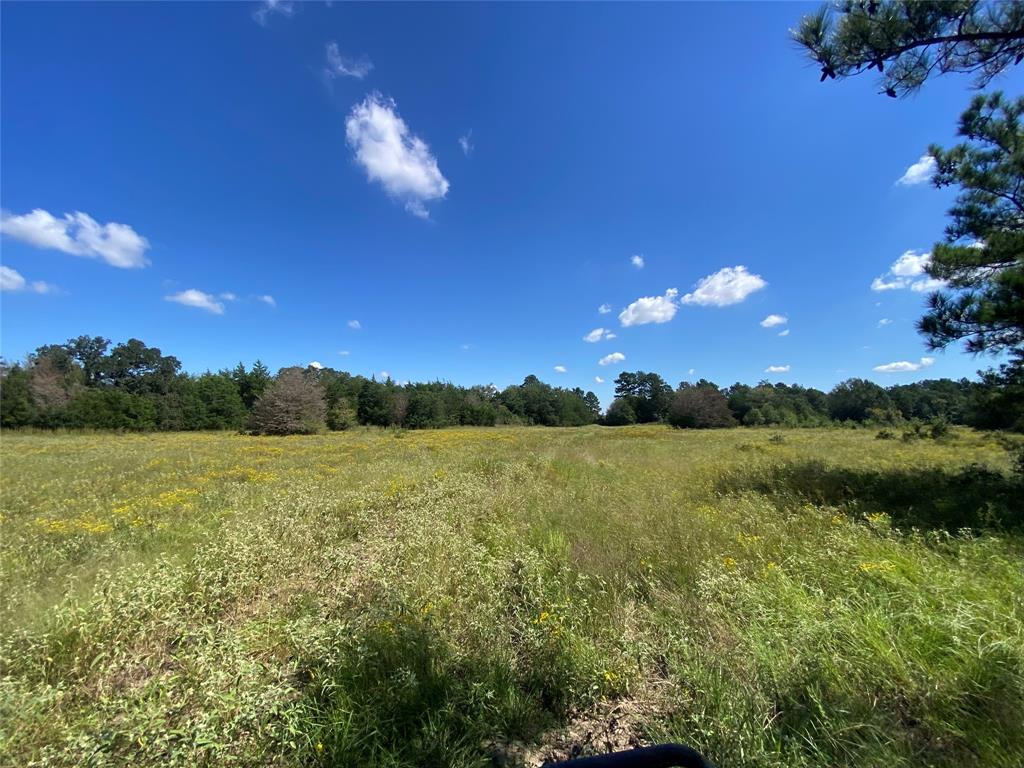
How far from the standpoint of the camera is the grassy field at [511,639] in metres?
2.25

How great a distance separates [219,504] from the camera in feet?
24.1

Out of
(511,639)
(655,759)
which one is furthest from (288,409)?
(655,759)

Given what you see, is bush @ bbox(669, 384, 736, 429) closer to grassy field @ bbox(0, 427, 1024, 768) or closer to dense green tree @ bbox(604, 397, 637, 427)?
dense green tree @ bbox(604, 397, 637, 427)

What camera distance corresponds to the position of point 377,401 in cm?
5391

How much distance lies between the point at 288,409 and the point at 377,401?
17.5 meters

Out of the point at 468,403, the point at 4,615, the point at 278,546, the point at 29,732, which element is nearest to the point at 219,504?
the point at 278,546

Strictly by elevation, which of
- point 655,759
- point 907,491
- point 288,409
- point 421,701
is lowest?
point 421,701

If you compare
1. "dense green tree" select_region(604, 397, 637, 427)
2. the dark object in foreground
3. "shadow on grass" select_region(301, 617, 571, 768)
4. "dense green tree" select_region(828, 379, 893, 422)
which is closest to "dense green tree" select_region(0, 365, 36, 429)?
"shadow on grass" select_region(301, 617, 571, 768)

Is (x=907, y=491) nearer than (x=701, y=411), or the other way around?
(x=907, y=491)

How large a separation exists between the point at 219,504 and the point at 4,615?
415 cm

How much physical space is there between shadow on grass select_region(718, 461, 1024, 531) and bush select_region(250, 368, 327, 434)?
3830 cm

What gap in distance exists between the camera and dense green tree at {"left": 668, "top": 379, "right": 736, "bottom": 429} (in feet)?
168

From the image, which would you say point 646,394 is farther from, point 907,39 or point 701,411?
point 907,39

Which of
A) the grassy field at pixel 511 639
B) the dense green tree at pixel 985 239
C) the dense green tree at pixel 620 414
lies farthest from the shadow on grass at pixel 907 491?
the dense green tree at pixel 620 414
